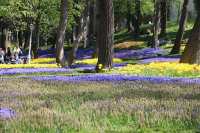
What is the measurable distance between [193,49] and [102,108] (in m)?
17.2

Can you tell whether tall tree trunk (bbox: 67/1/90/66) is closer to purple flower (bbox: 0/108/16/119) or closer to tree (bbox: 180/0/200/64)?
tree (bbox: 180/0/200/64)

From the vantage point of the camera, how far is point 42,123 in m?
10.2

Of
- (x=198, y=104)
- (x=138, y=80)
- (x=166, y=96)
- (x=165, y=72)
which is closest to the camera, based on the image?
(x=198, y=104)

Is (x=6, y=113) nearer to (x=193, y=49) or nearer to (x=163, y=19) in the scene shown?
(x=193, y=49)

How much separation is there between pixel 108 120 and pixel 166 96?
370cm

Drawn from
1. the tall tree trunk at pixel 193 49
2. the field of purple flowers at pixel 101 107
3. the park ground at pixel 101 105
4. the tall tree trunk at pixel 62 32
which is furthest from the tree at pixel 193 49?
the field of purple flowers at pixel 101 107

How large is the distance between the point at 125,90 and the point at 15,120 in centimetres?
570

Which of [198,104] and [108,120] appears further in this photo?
[198,104]

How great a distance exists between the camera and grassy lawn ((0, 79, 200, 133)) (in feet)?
33.3

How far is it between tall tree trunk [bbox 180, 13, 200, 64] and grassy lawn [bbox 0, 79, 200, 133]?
1141 centimetres

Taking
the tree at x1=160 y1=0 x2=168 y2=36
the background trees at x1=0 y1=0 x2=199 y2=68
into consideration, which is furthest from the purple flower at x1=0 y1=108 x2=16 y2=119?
the tree at x1=160 y1=0 x2=168 y2=36

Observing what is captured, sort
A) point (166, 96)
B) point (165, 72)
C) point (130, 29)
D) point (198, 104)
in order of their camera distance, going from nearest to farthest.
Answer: point (198, 104)
point (166, 96)
point (165, 72)
point (130, 29)

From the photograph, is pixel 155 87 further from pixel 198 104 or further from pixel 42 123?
pixel 42 123

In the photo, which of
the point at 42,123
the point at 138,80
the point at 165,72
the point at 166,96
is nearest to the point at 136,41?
the point at 165,72
